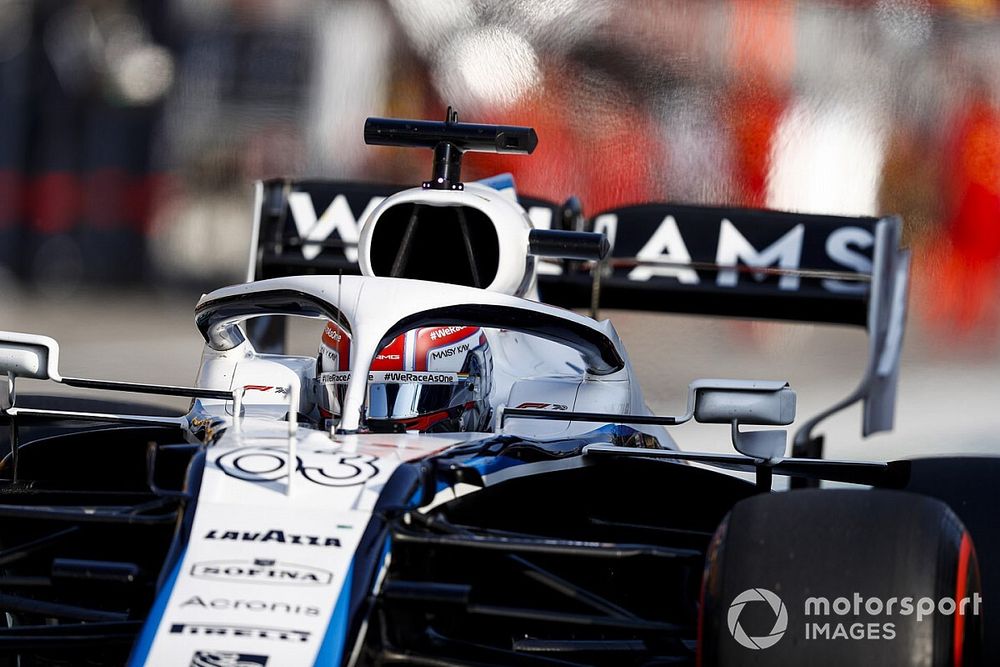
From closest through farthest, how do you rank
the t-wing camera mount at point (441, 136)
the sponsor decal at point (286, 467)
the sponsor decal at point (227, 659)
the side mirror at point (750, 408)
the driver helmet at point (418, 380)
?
1. the sponsor decal at point (227, 659)
2. the sponsor decal at point (286, 467)
3. the side mirror at point (750, 408)
4. the driver helmet at point (418, 380)
5. the t-wing camera mount at point (441, 136)

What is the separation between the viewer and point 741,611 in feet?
7.05

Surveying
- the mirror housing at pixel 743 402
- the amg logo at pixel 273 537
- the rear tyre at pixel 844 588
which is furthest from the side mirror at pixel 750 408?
the amg logo at pixel 273 537

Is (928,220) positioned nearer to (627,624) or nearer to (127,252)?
(127,252)

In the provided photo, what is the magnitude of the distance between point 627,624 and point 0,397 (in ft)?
4.91

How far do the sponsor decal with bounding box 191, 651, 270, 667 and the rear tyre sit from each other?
2.33ft

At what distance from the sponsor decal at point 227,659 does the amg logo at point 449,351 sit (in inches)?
43.8

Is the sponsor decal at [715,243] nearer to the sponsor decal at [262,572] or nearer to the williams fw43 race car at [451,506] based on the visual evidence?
the williams fw43 race car at [451,506]

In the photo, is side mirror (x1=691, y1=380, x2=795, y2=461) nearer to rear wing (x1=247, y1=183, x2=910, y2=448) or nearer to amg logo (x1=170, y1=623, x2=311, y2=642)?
amg logo (x1=170, y1=623, x2=311, y2=642)

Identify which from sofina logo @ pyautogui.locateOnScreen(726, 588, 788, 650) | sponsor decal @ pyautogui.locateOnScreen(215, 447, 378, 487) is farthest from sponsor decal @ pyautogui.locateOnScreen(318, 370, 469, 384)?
sofina logo @ pyautogui.locateOnScreen(726, 588, 788, 650)

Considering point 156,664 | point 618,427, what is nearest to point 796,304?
point 618,427

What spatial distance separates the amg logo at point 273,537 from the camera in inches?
87.0

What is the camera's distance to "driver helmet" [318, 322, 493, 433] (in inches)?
116

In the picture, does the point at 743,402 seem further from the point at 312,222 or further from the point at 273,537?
the point at 312,222

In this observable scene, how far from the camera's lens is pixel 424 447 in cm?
266
